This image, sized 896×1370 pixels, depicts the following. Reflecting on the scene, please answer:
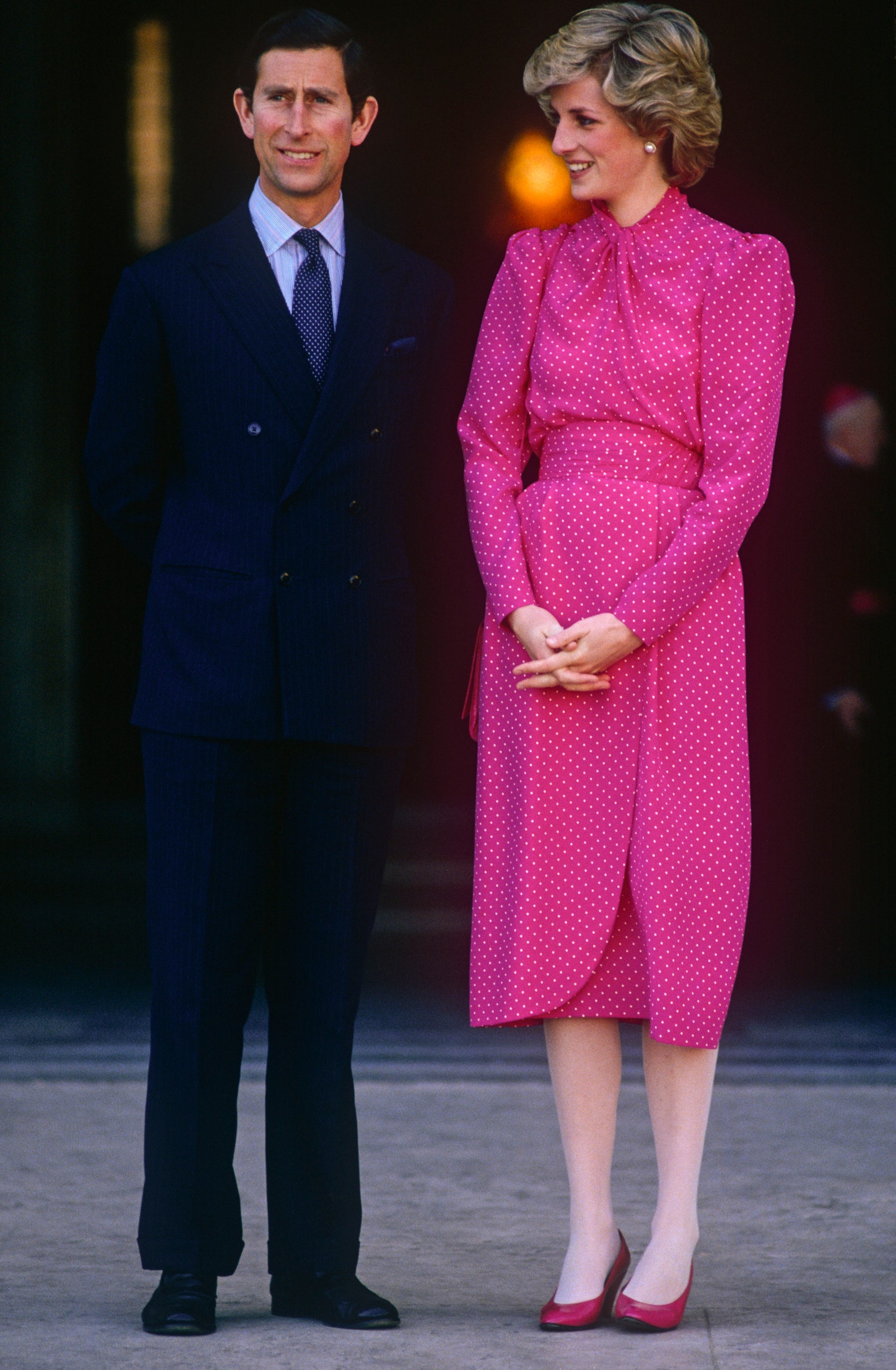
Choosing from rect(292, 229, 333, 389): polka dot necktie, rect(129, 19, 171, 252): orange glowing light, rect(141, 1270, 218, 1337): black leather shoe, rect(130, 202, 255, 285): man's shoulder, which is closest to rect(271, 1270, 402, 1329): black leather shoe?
rect(141, 1270, 218, 1337): black leather shoe

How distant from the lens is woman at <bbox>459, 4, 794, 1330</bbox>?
2.77 metres

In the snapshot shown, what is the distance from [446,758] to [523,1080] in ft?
12.2

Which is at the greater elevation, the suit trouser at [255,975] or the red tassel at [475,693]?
the red tassel at [475,693]

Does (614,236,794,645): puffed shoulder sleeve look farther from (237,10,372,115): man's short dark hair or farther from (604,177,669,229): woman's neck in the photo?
(237,10,372,115): man's short dark hair

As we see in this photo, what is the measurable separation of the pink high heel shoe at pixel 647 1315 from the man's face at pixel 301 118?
1.63 m

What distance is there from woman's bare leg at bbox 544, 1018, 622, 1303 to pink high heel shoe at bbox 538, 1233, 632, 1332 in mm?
24

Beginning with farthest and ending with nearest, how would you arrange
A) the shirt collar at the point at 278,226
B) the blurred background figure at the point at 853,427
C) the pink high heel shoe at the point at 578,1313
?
the blurred background figure at the point at 853,427 → the shirt collar at the point at 278,226 → the pink high heel shoe at the point at 578,1313

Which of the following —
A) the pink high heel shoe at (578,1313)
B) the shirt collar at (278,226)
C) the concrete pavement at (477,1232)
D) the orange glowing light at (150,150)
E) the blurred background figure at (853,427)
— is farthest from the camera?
the orange glowing light at (150,150)

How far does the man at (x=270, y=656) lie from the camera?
9.18 ft

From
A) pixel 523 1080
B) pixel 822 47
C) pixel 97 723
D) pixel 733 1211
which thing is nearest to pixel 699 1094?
pixel 733 1211

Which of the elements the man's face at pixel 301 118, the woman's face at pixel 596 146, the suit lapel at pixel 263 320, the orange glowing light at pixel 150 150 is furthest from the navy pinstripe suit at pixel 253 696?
the orange glowing light at pixel 150 150

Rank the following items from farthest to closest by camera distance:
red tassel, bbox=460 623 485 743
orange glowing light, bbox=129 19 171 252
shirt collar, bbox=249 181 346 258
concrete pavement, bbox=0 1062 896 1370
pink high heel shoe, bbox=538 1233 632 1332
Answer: orange glowing light, bbox=129 19 171 252
red tassel, bbox=460 623 485 743
shirt collar, bbox=249 181 346 258
pink high heel shoe, bbox=538 1233 632 1332
concrete pavement, bbox=0 1062 896 1370

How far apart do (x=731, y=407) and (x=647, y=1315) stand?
1.27 m

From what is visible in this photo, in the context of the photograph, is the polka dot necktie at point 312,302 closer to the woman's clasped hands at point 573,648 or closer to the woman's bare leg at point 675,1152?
the woman's clasped hands at point 573,648
